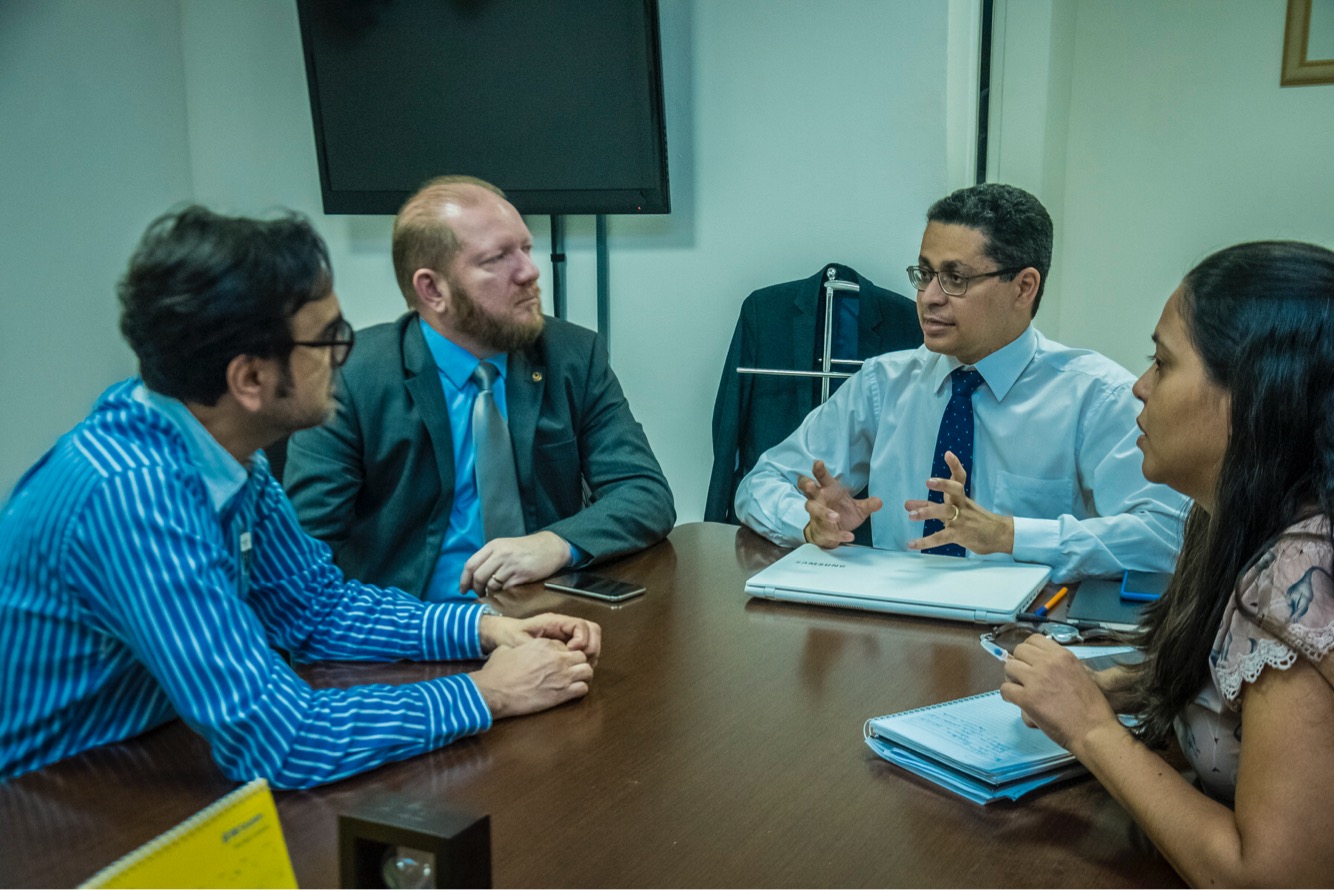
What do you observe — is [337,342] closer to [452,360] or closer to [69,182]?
[452,360]

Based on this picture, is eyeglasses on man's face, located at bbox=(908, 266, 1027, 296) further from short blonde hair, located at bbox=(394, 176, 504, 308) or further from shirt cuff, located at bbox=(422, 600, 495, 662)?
shirt cuff, located at bbox=(422, 600, 495, 662)

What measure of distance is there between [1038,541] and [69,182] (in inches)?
122

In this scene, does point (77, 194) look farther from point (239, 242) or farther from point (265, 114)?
point (239, 242)

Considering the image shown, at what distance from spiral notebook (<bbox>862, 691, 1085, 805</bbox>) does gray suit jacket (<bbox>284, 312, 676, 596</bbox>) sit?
0.82 m

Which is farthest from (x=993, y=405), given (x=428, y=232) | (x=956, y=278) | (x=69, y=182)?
(x=69, y=182)

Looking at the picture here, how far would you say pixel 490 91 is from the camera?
3.25 m

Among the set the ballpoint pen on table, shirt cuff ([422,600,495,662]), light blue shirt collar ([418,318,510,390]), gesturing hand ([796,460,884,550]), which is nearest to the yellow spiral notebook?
shirt cuff ([422,600,495,662])

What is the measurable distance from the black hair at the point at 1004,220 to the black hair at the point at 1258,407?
111cm

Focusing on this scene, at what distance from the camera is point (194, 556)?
109 centimetres

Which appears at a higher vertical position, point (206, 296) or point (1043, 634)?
point (206, 296)

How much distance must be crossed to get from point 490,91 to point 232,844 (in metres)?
2.86

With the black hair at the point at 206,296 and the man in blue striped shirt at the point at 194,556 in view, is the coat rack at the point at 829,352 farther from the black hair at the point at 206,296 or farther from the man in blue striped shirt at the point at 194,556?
the black hair at the point at 206,296

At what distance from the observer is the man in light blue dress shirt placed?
2.12 metres

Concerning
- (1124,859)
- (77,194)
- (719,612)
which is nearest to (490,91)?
(77,194)
